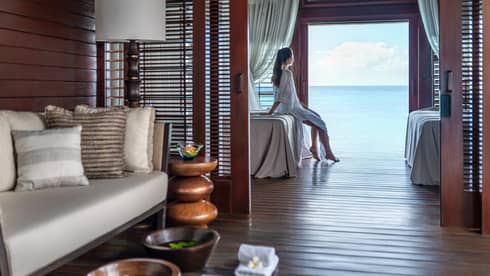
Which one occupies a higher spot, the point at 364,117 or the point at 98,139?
the point at 364,117

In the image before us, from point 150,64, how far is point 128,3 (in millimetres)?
774

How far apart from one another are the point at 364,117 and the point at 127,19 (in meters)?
11.1

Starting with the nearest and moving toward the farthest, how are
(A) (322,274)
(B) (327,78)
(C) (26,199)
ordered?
(C) (26,199)
(A) (322,274)
(B) (327,78)

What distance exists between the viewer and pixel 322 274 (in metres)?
2.58

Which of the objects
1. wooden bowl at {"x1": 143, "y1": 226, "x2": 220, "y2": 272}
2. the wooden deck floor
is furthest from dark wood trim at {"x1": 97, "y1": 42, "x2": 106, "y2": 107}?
wooden bowl at {"x1": 143, "y1": 226, "x2": 220, "y2": 272}

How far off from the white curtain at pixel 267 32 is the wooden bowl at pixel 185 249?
5.48 m

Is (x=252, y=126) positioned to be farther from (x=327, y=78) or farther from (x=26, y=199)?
(x=327, y=78)

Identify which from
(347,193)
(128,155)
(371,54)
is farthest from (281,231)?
(371,54)

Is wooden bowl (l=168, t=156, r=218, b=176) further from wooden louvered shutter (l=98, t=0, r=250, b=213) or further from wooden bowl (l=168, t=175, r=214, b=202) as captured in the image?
wooden louvered shutter (l=98, t=0, r=250, b=213)

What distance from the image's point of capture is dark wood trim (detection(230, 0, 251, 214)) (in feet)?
12.7

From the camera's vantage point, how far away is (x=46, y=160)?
8.64 ft

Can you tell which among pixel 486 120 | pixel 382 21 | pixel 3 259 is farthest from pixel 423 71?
pixel 3 259

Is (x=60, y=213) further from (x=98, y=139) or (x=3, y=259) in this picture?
(x=98, y=139)

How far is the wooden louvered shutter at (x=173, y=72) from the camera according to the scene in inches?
159
